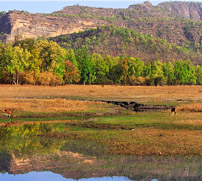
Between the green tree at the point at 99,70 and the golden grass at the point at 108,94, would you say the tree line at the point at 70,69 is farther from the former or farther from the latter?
the golden grass at the point at 108,94

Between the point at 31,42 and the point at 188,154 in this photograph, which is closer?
the point at 188,154

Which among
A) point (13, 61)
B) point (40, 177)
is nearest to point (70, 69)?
point (13, 61)

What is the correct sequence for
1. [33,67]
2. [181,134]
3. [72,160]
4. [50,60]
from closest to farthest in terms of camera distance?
1. [72,160]
2. [181,134]
3. [33,67]
4. [50,60]

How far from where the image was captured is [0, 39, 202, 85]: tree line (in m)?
96.6

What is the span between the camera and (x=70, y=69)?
110 metres

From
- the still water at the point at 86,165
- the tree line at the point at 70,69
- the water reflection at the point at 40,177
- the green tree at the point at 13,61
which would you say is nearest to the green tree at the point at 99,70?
the tree line at the point at 70,69

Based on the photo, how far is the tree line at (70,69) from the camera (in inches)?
3804

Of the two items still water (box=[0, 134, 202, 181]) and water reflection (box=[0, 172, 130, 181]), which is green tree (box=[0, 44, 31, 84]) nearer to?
still water (box=[0, 134, 202, 181])

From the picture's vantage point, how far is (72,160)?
17125 mm

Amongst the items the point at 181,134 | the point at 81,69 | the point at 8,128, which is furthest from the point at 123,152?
the point at 81,69

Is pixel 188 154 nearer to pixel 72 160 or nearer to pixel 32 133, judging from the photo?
pixel 72 160

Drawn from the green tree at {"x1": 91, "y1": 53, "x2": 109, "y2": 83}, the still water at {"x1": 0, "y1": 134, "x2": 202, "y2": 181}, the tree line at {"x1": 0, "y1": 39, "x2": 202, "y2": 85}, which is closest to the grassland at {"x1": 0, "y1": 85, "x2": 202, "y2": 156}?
the still water at {"x1": 0, "y1": 134, "x2": 202, "y2": 181}

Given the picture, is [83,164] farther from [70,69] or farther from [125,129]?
[70,69]

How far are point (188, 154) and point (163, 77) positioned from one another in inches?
4460
